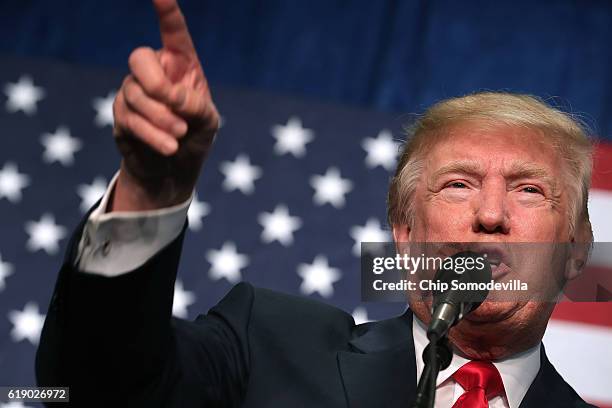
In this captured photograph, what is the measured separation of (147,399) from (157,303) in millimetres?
139

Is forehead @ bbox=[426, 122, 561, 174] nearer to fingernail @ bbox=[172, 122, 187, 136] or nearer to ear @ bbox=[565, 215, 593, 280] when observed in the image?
ear @ bbox=[565, 215, 593, 280]

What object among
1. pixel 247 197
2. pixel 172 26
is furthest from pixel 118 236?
pixel 247 197

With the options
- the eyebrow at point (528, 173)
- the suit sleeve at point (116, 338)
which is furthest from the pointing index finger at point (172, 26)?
the eyebrow at point (528, 173)

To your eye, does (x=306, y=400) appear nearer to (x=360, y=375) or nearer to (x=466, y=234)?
(x=360, y=375)

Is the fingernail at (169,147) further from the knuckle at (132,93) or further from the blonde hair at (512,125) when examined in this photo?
the blonde hair at (512,125)

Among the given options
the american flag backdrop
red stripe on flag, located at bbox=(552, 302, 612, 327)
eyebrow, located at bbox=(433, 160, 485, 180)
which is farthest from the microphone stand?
red stripe on flag, located at bbox=(552, 302, 612, 327)

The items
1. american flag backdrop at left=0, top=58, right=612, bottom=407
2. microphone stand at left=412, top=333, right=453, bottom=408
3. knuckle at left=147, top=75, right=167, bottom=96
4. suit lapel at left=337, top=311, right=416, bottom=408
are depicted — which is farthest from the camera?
american flag backdrop at left=0, top=58, right=612, bottom=407

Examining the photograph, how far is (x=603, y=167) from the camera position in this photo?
2953 millimetres

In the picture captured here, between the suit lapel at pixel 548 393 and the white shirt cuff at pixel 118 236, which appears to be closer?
the white shirt cuff at pixel 118 236

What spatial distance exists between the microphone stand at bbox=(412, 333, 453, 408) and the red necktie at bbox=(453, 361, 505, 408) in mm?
349

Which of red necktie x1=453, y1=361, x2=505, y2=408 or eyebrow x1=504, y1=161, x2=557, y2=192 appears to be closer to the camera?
red necktie x1=453, y1=361, x2=505, y2=408

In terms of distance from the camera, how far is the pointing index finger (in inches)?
43.4

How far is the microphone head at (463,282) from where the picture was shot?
4.20 ft

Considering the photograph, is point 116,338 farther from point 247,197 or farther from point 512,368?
point 247,197
